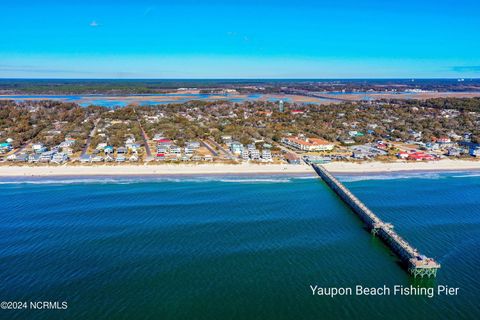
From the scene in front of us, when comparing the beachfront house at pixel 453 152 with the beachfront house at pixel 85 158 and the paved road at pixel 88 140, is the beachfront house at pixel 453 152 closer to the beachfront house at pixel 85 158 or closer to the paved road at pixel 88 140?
the beachfront house at pixel 85 158

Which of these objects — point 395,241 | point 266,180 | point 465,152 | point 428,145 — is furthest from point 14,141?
point 465,152

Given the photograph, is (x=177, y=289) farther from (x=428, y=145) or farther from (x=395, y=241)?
(x=428, y=145)

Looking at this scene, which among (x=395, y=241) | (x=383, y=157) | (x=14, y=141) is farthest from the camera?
(x=14, y=141)

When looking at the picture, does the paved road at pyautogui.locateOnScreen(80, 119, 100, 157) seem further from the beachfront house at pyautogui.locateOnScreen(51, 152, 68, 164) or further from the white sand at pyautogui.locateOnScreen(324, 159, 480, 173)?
the white sand at pyautogui.locateOnScreen(324, 159, 480, 173)

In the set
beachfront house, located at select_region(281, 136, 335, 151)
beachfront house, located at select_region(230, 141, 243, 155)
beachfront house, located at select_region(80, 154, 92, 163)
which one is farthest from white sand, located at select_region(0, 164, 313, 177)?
beachfront house, located at select_region(281, 136, 335, 151)

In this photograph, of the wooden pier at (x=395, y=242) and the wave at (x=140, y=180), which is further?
the wave at (x=140, y=180)

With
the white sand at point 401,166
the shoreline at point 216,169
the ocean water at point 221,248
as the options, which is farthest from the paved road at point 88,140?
the white sand at point 401,166
